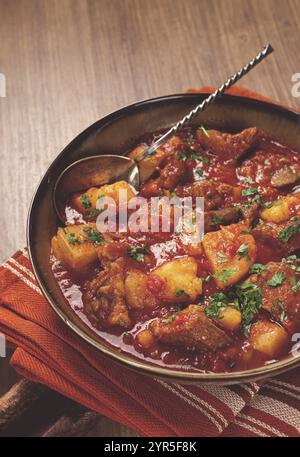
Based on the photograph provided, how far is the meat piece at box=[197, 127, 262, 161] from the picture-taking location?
3.58 m

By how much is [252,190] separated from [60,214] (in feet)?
3.65

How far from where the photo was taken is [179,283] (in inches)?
118

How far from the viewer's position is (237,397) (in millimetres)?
2955

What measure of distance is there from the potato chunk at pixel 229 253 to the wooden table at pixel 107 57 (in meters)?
1.41

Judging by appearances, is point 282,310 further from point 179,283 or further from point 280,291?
point 179,283

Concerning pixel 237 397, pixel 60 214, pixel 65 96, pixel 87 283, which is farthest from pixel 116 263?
pixel 65 96

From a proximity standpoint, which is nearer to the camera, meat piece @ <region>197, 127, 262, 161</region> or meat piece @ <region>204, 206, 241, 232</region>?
meat piece @ <region>204, 206, 241, 232</region>

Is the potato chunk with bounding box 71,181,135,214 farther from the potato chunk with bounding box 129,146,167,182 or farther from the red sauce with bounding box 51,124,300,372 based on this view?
the potato chunk with bounding box 129,146,167,182

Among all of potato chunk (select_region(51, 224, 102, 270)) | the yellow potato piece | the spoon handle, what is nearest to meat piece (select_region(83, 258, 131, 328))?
potato chunk (select_region(51, 224, 102, 270))

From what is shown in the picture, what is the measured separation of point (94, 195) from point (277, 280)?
1.13m

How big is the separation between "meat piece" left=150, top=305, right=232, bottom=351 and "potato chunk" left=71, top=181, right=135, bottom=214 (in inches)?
33.3

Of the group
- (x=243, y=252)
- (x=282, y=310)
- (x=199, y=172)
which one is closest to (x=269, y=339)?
(x=282, y=310)
